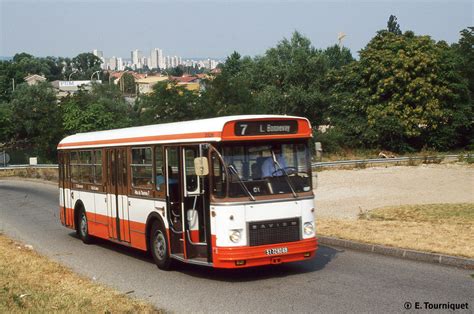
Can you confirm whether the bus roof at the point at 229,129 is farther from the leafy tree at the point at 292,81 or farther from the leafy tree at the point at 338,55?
the leafy tree at the point at 338,55

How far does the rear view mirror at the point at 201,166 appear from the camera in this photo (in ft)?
35.5

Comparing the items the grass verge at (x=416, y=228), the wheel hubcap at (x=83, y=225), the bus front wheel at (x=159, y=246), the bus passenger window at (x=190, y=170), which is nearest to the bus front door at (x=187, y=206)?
the bus passenger window at (x=190, y=170)

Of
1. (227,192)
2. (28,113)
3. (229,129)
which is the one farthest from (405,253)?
(28,113)

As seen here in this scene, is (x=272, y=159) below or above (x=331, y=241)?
above

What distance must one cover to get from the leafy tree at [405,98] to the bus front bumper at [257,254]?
41.4 metres

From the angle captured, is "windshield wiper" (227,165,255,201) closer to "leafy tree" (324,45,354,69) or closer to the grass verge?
the grass verge

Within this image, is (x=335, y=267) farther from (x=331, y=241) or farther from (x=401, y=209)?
(x=401, y=209)

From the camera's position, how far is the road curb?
1166cm

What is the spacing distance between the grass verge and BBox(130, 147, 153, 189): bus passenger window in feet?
15.3

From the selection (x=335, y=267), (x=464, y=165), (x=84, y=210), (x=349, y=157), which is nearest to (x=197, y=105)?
(x=349, y=157)

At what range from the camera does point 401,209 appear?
20.2m

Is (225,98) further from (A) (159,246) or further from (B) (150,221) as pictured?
(A) (159,246)

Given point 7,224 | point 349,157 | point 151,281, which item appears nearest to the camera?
point 151,281

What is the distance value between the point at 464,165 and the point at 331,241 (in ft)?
89.8
